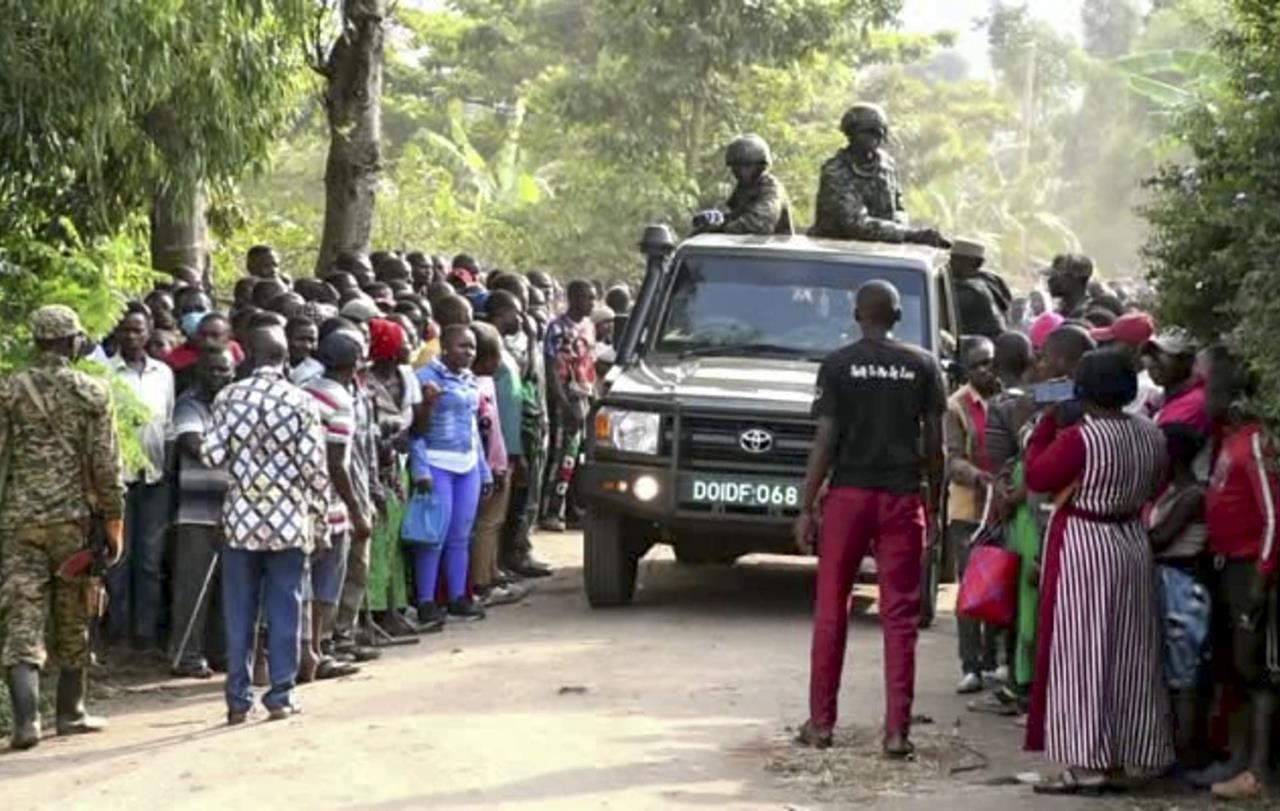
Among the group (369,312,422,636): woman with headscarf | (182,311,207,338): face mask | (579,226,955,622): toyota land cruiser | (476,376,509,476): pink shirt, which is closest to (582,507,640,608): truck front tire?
(579,226,955,622): toyota land cruiser

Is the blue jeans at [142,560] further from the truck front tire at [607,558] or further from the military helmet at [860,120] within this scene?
the military helmet at [860,120]

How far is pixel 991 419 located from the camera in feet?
34.0

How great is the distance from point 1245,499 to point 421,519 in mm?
5305

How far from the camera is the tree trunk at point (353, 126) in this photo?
688 inches

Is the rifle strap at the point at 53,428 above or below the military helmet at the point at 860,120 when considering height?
below

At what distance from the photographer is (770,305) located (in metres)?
13.2

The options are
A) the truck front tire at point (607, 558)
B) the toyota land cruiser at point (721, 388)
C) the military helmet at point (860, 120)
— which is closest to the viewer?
the toyota land cruiser at point (721, 388)

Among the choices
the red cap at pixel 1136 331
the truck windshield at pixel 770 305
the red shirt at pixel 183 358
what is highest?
the truck windshield at pixel 770 305

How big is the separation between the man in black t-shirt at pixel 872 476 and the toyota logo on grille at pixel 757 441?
3.01m

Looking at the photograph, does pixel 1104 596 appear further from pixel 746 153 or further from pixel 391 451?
pixel 746 153

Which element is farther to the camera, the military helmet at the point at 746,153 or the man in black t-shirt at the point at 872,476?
the military helmet at the point at 746,153

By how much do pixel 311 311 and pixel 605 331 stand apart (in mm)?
5960

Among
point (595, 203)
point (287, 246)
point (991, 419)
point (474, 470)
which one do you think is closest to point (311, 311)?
point (474, 470)

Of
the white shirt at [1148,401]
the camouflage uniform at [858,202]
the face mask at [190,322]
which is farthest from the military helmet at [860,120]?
the face mask at [190,322]
